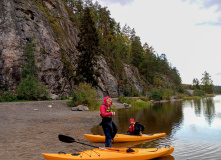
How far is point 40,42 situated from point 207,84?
9083cm

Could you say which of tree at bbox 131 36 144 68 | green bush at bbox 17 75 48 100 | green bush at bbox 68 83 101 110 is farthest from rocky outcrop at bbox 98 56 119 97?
tree at bbox 131 36 144 68

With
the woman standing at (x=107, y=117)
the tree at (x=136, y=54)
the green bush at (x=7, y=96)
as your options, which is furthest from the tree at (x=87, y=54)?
the tree at (x=136, y=54)

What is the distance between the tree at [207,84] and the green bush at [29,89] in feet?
305

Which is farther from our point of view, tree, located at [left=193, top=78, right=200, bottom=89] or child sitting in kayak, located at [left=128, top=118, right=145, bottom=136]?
tree, located at [left=193, top=78, right=200, bottom=89]

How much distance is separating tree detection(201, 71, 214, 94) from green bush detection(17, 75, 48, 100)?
305 feet

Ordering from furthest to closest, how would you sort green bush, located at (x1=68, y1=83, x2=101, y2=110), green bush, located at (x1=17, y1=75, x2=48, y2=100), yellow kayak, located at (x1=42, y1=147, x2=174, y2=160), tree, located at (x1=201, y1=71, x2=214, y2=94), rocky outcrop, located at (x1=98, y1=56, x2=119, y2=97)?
tree, located at (x1=201, y1=71, x2=214, y2=94), rocky outcrop, located at (x1=98, y1=56, x2=119, y2=97), green bush, located at (x1=17, y1=75, x2=48, y2=100), green bush, located at (x1=68, y1=83, x2=101, y2=110), yellow kayak, located at (x1=42, y1=147, x2=174, y2=160)

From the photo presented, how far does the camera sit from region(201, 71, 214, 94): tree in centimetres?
9619

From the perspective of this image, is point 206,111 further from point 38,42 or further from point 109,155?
point 38,42

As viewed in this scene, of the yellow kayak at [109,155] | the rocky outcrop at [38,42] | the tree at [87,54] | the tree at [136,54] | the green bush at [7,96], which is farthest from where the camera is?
the tree at [136,54]

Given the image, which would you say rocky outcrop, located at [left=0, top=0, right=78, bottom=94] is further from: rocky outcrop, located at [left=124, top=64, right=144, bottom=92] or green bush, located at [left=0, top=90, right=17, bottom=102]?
rocky outcrop, located at [left=124, top=64, right=144, bottom=92]

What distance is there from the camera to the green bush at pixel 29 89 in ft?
69.8

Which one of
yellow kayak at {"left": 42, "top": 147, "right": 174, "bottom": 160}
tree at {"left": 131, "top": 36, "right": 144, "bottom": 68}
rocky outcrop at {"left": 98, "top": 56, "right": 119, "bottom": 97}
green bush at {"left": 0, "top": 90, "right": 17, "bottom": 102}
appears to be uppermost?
tree at {"left": 131, "top": 36, "right": 144, "bottom": 68}

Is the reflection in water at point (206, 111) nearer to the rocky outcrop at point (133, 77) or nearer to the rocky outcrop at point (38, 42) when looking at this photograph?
the rocky outcrop at point (38, 42)

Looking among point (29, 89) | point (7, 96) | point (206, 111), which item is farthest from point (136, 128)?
point (7, 96)
